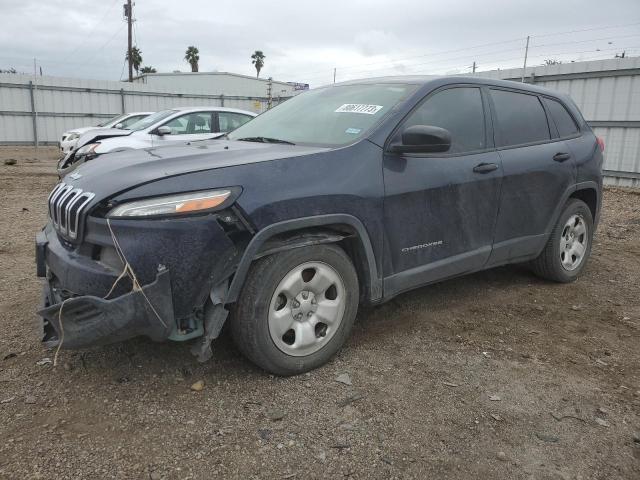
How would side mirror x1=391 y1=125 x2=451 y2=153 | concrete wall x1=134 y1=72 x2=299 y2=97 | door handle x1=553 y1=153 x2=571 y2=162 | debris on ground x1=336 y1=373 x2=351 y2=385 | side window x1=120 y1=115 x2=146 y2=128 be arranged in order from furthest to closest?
concrete wall x1=134 y1=72 x2=299 y2=97, side window x1=120 y1=115 x2=146 y2=128, door handle x1=553 y1=153 x2=571 y2=162, side mirror x1=391 y1=125 x2=451 y2=153, debris on ground x1=336 y1=373 x2=351 y2=385

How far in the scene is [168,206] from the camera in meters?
2.45

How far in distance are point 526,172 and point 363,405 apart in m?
2.35

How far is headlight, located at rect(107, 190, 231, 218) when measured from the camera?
2.43m

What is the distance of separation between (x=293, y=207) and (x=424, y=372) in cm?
123

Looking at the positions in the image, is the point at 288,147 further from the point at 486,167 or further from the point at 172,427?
the point at 172,427

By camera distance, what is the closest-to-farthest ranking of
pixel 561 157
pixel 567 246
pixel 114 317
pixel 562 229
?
pixel 114 317 → pixel 561 157 → pixel 562 229 → pixel 567 246

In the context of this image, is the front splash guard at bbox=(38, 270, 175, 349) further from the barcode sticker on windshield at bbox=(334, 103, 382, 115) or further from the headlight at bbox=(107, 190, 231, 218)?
the barcode sticker on windshield at bbox=(334, 103, 382, 115)

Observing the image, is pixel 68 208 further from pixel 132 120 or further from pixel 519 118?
pixel 132 120

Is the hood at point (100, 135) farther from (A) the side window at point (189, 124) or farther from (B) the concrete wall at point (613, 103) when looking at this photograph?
(B) the concrete wall at point (613, 103)

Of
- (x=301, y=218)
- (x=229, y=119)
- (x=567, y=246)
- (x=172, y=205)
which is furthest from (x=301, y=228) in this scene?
(x=229, y=119)

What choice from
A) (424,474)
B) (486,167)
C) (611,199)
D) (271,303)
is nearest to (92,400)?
(271,303)

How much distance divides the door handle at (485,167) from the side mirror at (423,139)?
598 mm

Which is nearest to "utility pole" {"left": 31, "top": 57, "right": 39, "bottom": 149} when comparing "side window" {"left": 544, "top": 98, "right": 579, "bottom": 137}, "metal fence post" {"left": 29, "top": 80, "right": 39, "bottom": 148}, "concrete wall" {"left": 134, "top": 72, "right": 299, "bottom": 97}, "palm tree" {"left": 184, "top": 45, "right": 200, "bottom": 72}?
"metal fence post" {"left": 29, "top": 80, "right": 39, "bottom": 148}

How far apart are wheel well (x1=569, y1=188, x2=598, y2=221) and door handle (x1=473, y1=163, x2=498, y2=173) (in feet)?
4.59
